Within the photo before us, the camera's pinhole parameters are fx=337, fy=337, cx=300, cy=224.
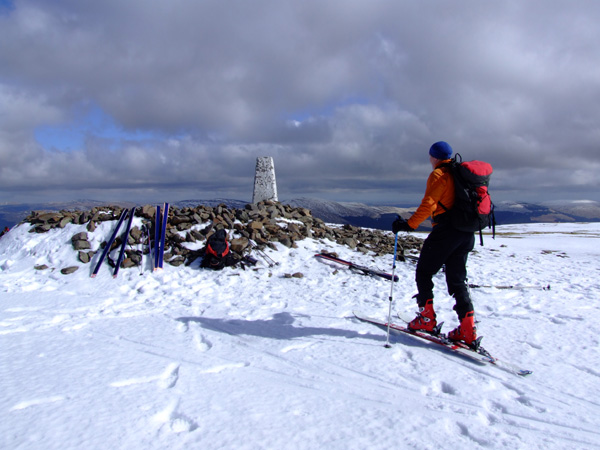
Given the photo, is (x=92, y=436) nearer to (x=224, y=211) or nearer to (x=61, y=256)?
(x=61, y=256)

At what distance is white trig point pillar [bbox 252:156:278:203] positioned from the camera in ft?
50.1

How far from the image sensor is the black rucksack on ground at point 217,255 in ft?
32.4

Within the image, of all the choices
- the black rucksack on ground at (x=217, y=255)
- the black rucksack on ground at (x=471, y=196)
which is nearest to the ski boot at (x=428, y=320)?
the black rucksack on ground at (x=471, y=196)

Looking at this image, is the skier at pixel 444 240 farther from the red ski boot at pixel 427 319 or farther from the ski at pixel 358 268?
the ski at pixel 358 268

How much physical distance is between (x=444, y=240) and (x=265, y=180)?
11.4 metres

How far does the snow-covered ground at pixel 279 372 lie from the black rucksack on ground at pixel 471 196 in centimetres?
190

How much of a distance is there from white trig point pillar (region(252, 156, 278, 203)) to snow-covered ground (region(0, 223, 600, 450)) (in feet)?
23.7

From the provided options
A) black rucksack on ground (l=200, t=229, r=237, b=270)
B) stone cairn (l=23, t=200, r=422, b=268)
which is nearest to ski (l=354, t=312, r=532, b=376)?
black rucksack on ground (l=200, t=229, r=237, b=270)

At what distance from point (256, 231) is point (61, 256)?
606cm

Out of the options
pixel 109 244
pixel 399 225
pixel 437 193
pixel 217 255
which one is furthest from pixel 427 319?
pixel 109 244

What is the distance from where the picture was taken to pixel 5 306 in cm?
731

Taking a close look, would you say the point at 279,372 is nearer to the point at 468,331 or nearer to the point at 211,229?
the point at 468,331

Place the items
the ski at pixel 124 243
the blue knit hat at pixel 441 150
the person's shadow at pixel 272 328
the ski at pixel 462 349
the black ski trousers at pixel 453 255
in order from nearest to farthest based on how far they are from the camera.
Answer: the ski at pixel 462 349 → the black ski trousers at pixel 453 255 → the blue knit hat at pixel 441 150 → the person's shadow at pixel 272 328 → the ski at pixel 124 243

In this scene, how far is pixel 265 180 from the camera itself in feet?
50.3
